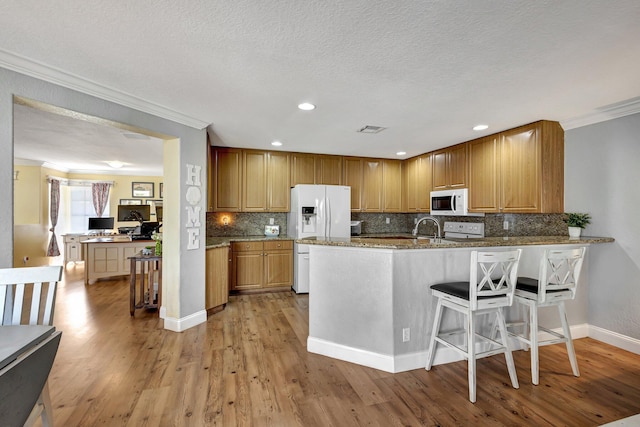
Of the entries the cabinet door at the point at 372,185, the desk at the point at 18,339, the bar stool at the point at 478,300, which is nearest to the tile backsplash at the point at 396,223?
the cabinet door at the point at 372,185

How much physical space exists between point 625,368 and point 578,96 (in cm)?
240

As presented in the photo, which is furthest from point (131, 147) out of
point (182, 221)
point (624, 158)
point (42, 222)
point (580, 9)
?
point (624, 158)

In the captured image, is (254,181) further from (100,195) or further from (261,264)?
(100,195)

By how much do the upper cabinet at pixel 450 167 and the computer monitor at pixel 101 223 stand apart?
298 inches

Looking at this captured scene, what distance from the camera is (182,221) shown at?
10.8ft

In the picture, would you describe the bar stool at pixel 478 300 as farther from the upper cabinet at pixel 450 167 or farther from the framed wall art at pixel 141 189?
the framed wall art at pixel 141 189

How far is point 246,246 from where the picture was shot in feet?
15.4

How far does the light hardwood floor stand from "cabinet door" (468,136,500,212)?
1.77 metres

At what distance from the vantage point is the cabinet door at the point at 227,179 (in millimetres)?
4754

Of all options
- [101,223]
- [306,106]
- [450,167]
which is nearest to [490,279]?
[306,106]

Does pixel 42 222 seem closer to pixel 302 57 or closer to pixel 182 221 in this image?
pixel 182 221

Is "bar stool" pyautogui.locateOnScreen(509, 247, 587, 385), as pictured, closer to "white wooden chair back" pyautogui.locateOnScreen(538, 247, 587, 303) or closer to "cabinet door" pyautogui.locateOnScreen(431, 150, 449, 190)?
"white wooden chair back" pyautogui.locateOnScreen(538, 247, 587, 303)

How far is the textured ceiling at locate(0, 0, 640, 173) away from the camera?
1546mm

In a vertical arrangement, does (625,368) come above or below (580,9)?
below
